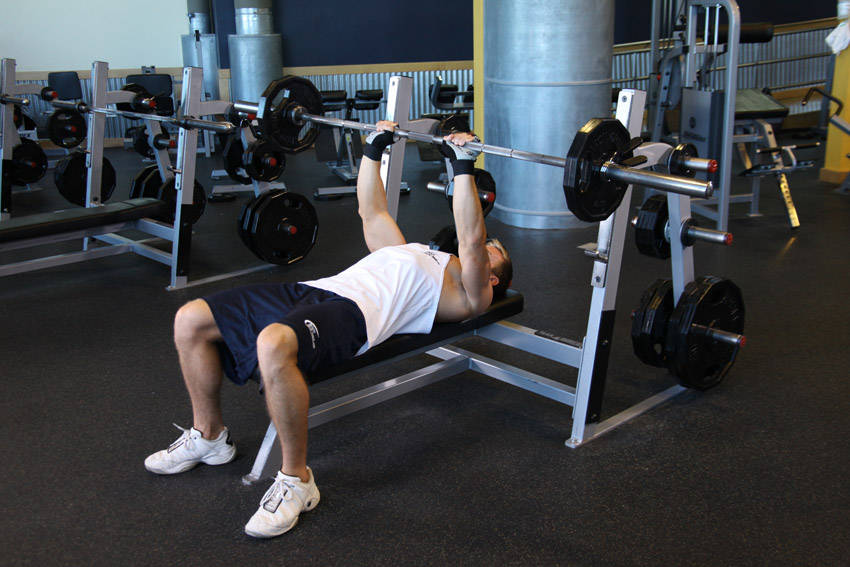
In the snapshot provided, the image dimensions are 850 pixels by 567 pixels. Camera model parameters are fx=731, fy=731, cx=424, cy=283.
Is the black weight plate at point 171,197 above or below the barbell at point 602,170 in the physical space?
below

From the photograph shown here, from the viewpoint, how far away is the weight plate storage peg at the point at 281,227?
11.3 feet

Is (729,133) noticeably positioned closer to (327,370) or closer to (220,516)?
(327,370)

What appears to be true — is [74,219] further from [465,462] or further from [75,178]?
[465,462]

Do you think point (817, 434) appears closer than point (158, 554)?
No

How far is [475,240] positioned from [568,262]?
1.86m

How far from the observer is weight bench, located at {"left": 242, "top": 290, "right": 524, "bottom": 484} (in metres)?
1.79

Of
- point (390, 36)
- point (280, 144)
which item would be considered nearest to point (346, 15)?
point (390, 36)

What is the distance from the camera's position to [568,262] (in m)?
A: 3.60

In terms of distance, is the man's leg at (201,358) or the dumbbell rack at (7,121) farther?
the dumbbell rack at (7,121)

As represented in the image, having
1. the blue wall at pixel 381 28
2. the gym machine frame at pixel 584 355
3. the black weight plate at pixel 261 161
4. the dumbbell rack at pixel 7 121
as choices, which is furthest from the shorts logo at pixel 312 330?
the blue wall at pixel 381 28

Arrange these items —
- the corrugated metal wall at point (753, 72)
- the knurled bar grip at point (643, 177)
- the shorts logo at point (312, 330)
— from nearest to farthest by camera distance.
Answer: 1. the knurled bar grip at point (643, 177)
2. the shorts logo at point (312, 330)
3. the corrugated metal wall at point (753, 72)

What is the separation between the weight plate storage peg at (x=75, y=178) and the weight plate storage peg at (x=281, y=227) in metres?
1.62

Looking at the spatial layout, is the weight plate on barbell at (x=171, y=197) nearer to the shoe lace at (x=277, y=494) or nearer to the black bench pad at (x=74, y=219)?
the black bench pad at (x=74, y=219)

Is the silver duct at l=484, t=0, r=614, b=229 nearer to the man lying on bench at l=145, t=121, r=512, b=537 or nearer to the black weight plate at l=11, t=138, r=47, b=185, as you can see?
the man lying on bench at l=145, t=121, r=512, b=537
